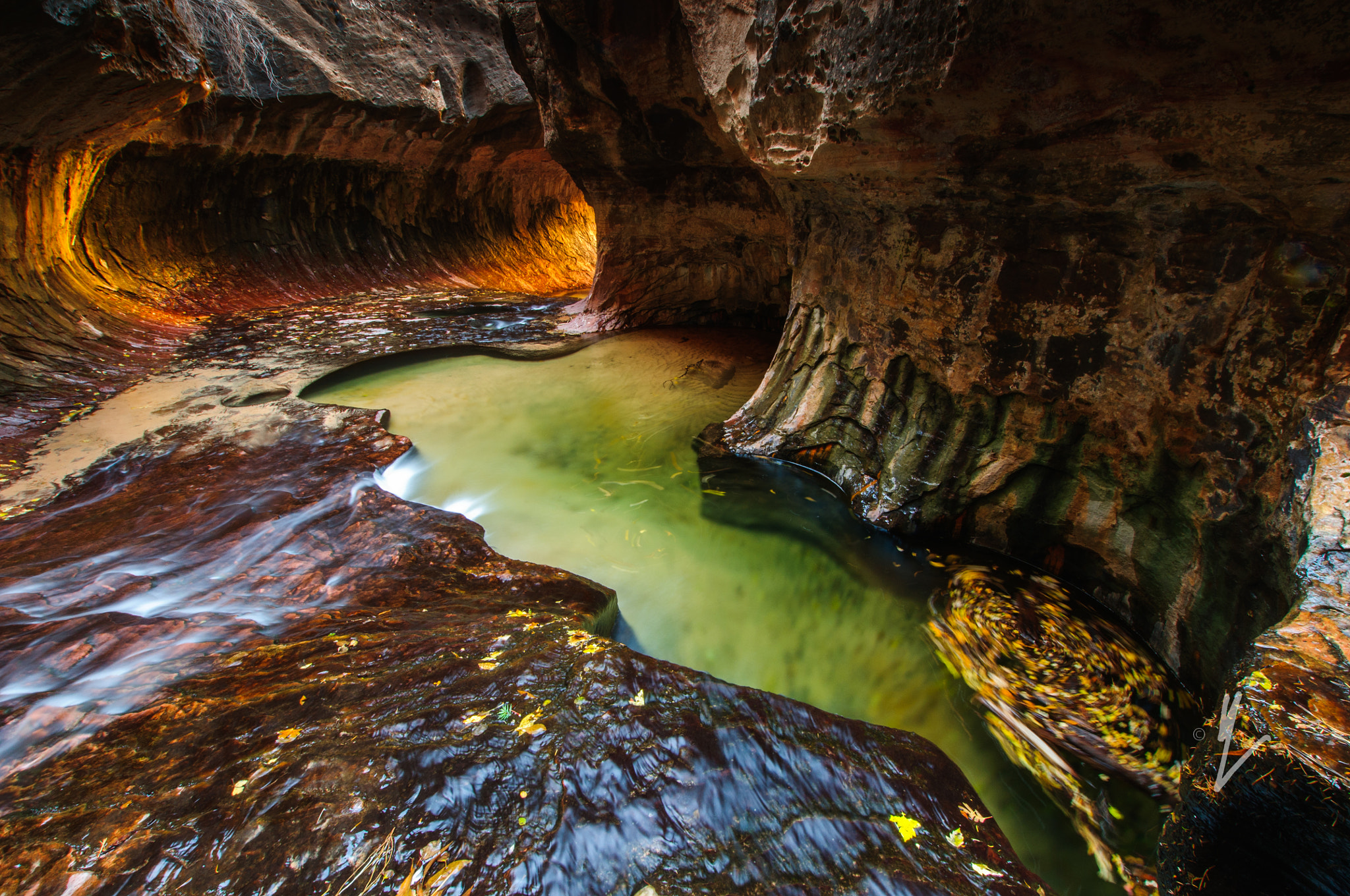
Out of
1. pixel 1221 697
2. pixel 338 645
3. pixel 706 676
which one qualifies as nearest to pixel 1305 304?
pixel 1221 697

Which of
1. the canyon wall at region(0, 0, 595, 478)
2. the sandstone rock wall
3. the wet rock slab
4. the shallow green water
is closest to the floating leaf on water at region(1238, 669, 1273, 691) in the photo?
the sandstone rock wall

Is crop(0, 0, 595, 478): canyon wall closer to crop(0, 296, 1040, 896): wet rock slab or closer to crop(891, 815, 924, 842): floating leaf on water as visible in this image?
crop(0, 296, 1040, 896): wet rock slab

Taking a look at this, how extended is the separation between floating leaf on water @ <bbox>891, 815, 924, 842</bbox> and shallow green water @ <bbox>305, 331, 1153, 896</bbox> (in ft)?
1.91

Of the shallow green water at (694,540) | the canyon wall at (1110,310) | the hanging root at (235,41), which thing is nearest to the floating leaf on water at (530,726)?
the shallow green water at (694,540)

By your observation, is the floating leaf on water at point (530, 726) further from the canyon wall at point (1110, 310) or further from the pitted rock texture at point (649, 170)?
the pitted rock texture at point (649, 170)

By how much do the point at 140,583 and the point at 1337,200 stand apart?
4.08m

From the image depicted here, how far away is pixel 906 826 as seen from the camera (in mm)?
1425

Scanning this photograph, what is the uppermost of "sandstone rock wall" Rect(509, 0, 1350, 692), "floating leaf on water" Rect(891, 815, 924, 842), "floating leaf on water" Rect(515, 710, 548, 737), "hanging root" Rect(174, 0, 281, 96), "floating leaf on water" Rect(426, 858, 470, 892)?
"hanging root" Rect(174, 0, 281, 96)

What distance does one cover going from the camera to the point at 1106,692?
2133 millimetres

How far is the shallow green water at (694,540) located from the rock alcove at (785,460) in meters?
0.33

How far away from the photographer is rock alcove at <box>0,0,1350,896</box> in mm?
1224

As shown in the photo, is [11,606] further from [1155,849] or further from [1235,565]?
[1235,565]

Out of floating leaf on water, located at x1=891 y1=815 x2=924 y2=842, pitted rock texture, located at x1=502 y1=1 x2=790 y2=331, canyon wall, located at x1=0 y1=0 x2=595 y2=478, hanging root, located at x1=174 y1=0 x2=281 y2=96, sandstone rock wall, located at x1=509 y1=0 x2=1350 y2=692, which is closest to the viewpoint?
floating leaf on water, located at x1=891 y1=815 x2=924 y2=842

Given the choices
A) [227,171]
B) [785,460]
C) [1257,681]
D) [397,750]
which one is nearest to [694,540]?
[785,460]
